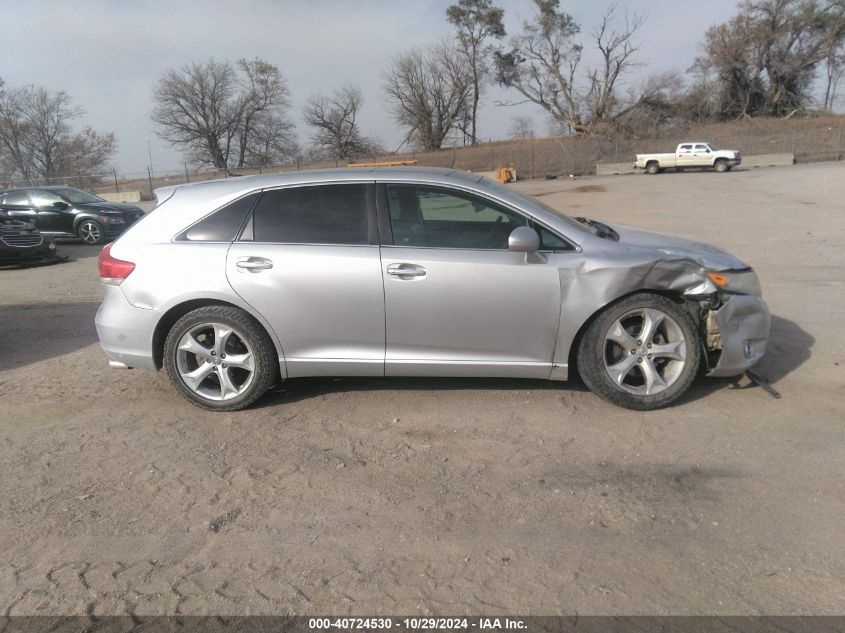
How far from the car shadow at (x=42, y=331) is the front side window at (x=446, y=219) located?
3945 mm

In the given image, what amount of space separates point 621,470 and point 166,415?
10.2 ft

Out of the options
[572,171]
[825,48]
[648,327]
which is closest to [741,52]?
[825,48]

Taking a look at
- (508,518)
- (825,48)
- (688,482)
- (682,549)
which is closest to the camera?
(682,549)

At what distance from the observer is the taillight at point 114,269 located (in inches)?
173

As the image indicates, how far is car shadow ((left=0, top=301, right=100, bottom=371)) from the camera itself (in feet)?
20.0

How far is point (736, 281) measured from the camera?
4.22 metres

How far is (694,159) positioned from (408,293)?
42134 millimetres

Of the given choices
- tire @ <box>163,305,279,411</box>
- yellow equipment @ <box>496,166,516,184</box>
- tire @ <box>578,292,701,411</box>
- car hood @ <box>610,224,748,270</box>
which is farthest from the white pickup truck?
tire @ <box>163,305,279,411</box>

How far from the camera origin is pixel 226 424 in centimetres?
422

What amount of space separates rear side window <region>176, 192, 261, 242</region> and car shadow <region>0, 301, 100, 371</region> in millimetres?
2709

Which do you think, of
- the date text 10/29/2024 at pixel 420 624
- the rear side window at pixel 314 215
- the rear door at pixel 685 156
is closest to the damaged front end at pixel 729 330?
the rear side window at pixel 314 215

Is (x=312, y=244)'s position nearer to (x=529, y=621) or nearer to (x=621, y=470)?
(x=621, y=470)

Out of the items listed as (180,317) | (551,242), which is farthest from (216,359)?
(551,242)

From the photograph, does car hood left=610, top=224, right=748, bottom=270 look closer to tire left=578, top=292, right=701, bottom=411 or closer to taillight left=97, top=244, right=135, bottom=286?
tire left=578, top=292, right=701, bottom=411
